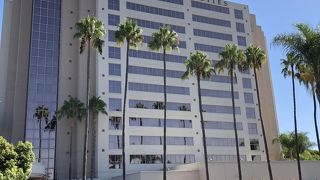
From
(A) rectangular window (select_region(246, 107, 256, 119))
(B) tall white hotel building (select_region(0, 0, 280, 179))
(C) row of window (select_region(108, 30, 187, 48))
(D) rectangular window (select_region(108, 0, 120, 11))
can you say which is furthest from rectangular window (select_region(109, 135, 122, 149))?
(A) rectangular window (select_region(246, 107, 256, 119))

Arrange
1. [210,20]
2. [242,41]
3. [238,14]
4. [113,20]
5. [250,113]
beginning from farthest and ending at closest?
[238,14]
[242,41]
[210,20]
[250,113]
[113,20]

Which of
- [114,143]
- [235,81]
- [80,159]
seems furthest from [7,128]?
[235,81]

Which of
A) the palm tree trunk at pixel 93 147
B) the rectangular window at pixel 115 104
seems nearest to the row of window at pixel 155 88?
the rectangular window at pixel 115 104

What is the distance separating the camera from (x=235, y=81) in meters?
92.4

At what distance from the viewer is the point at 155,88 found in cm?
8188

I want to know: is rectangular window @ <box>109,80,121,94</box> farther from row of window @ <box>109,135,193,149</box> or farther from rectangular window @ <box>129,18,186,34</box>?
rectangular window @ <box>129,18,186,34</box>

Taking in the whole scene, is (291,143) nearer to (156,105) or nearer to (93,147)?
(156,105)

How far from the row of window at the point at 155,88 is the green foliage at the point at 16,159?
43934mm

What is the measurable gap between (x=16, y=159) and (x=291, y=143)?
67498 mm

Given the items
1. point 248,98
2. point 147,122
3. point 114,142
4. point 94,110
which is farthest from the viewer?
point 248,98

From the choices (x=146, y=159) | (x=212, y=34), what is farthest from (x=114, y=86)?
(x=212, y=34)

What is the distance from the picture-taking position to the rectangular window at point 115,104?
255ft

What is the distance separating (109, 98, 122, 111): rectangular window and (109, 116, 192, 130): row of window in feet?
5.71

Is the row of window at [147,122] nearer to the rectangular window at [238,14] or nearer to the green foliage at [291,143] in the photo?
the green foliage at [291,143]
